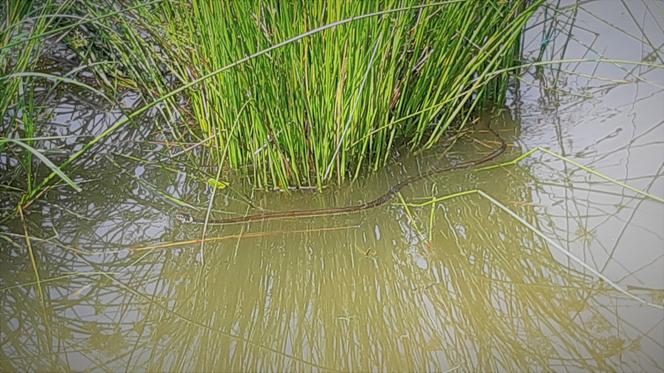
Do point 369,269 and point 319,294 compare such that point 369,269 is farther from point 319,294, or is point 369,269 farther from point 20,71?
point 20,71

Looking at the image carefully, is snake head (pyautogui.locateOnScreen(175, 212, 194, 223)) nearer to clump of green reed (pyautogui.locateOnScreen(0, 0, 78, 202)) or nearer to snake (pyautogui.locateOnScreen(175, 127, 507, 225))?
snake (pyautogui.locateOnScreen(175, 127, 507, 225))

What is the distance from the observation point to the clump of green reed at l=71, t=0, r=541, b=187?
1141mm

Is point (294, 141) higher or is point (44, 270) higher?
point (294, 141)

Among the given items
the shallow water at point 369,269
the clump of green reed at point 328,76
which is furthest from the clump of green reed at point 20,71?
the clump of green reed at point 328,76

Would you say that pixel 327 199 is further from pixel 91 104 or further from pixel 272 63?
pixel 91 104

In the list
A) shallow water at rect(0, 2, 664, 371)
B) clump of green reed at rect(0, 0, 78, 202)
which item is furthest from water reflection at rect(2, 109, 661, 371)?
clump of green reed at rect(0, 0, 78, 202)

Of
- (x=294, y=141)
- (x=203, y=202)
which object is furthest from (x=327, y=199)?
(x=203, y=202)

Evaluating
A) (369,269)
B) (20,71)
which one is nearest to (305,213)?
(369,269)

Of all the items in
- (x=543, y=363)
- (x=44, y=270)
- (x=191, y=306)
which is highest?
(x=44, y=270)

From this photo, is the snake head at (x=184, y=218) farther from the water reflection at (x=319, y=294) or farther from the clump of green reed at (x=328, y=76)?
the clump of green reed at (x=328, y=76)

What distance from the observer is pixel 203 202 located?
1.28 m

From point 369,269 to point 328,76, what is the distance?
1.05 ft

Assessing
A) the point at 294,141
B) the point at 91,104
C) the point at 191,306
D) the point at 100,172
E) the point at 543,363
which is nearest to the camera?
the point at 543,363

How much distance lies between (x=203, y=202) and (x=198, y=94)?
240mm
